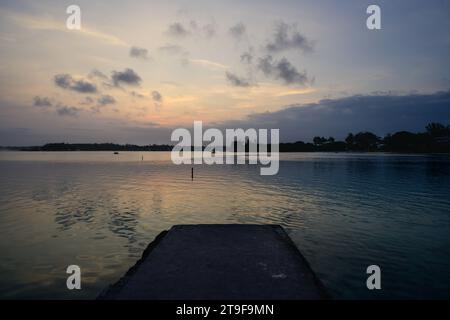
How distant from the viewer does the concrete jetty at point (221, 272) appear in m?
8.17

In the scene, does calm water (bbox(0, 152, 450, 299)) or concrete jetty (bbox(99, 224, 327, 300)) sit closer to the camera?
concrete jetty (bbox(99, 224, 327, 300))

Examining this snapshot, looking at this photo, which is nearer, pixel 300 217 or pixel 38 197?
pixel 300 217

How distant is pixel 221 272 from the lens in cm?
972

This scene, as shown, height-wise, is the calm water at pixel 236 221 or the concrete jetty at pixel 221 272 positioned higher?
the concrete jetty at pixel 221 272

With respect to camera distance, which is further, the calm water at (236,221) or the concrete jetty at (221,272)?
the calm water at (236,221)

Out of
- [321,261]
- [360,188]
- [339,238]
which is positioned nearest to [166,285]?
[321,261]

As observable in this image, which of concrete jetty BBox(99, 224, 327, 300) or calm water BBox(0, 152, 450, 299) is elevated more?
concrete jetty BBox(99, 224, 327, 300)

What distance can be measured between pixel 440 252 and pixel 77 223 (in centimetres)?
2264

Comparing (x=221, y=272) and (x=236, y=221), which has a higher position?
(x=221, y=272)

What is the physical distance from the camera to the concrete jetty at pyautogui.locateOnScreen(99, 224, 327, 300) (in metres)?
8.17

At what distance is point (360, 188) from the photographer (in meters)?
43.8

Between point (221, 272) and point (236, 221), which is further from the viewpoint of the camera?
point (236, 221)

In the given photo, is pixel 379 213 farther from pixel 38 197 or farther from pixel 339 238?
pixel 38 197

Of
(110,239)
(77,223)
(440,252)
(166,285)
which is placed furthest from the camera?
(77,223)
